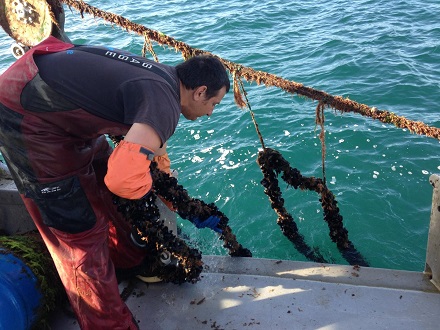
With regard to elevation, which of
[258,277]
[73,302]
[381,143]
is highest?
[73,302]

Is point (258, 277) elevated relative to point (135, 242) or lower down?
lower down

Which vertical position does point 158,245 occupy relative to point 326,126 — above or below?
above

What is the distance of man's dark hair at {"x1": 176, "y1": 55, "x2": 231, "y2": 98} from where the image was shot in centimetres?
254

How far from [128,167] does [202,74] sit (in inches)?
30.2

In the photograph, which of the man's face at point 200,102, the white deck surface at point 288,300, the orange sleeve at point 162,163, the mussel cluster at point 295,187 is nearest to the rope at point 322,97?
the mussel cluster at point 295,187

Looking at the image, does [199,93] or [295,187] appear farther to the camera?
[295,187]

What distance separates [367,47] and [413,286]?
24.6ft

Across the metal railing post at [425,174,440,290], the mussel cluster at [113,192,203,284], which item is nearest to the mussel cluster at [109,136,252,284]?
the mussel cluster at [113,192,203,284]

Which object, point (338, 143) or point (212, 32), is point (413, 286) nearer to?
point (338, 143)

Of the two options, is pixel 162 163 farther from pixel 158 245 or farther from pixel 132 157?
pixel 132 157

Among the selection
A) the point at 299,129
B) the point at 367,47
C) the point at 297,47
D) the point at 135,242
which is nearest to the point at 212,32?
the point at 297,47

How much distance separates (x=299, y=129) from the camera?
7.12 meters

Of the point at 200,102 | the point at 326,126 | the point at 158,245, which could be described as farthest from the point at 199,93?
the point at 326,126

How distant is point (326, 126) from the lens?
7.11m
